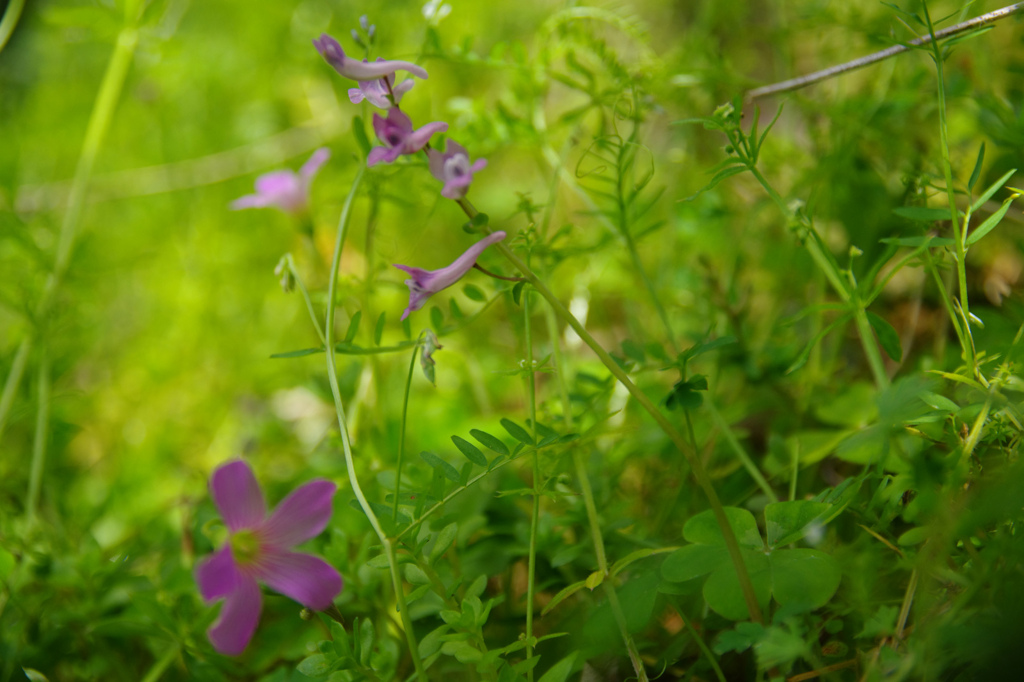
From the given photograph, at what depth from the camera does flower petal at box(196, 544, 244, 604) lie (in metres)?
0.54

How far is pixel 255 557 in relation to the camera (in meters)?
0.60

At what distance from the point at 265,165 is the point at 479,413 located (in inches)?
43.2

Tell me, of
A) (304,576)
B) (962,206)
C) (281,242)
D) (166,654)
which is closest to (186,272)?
(281,242)

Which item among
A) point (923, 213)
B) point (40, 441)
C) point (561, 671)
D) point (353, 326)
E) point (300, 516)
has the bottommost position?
point (40, 441)

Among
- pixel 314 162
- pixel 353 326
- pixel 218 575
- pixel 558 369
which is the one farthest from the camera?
pixel 314 162

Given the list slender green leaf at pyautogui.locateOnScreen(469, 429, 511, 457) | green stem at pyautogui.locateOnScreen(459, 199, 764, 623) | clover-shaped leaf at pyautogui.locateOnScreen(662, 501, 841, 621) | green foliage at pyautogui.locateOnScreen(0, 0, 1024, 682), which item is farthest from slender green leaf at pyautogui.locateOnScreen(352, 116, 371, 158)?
clover-shaped leaf at pyautogui.locateOnScreen(662, 501, 841, 621)

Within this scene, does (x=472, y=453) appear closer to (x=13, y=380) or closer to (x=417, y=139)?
(x=417, y=139)

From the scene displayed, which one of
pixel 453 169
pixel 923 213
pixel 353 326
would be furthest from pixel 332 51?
pixel 923 213

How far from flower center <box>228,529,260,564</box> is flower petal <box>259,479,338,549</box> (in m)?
0.01

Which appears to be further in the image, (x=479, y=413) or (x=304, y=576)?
(x=479, y=413)

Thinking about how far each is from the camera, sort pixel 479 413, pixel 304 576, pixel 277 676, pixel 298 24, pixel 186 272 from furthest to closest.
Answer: pixel 298 24, pixel 186 272, pixel 479 413, pixel 277 676, pixel 304 576

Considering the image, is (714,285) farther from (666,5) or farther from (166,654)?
(666,5)

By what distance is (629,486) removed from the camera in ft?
3.45

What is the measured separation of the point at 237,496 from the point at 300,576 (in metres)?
0.09
